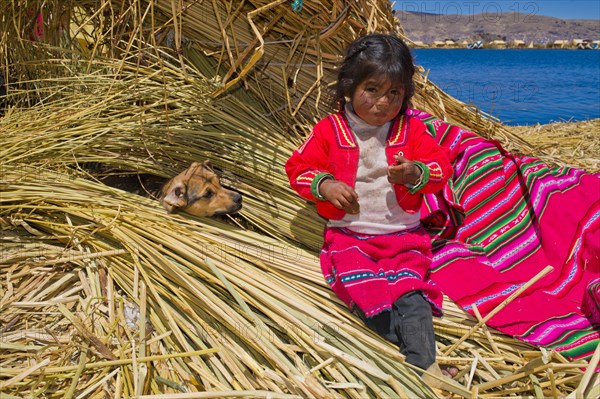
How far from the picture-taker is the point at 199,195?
2059mm

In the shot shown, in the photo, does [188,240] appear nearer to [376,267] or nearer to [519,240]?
[376,267]

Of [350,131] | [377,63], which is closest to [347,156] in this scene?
[350,131]

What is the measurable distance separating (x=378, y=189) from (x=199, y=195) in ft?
2.38

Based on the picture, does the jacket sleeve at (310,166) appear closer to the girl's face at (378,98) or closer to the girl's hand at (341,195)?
the girl's hand at (341,195)

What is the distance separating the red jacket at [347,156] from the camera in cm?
179

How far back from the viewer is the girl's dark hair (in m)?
1.70

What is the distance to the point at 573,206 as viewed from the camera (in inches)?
82.2

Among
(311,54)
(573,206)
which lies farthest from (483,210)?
(311,54)

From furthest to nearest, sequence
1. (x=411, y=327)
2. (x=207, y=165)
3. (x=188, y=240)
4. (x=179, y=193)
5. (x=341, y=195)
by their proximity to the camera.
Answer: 1. (x=207, y=165)
2. (x=179, y=193)
3. (x=188, y=240)
4. (x=341, y=195)
5. (x=411, y=327)

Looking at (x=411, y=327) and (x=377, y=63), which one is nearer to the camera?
(x=411, y=327)

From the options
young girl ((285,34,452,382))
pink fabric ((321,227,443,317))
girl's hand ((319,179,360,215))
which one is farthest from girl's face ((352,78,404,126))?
pink fabric ((321,227,443,317))

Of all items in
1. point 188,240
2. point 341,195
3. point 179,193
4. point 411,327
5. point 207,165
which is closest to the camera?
point 411,327

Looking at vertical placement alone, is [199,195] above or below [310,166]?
below

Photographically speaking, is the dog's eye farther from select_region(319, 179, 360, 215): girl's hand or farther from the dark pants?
the dark pants
